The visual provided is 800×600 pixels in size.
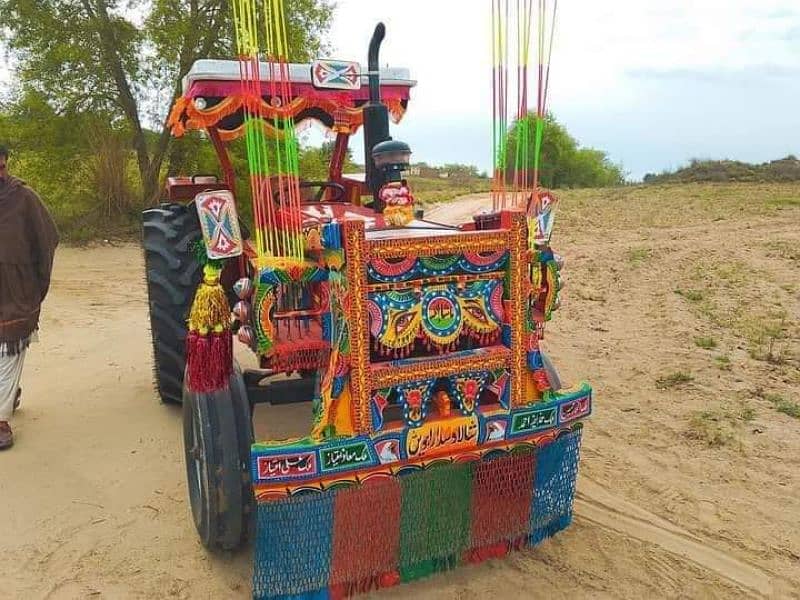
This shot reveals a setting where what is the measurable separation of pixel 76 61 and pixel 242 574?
10103 millimetres

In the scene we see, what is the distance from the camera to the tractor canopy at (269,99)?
10.9 ft

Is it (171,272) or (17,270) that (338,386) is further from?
(17,270)

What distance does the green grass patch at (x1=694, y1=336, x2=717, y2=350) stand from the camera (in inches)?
203

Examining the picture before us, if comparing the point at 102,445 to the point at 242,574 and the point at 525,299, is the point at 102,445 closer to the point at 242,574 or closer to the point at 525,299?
the point at 242,574

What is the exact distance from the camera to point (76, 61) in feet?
34.6

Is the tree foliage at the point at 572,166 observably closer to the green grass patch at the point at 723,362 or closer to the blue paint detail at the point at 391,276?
the green grass patch at the point at 723,362

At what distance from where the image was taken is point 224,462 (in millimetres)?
2426

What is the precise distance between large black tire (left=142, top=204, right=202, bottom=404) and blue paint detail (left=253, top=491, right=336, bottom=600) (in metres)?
1.68

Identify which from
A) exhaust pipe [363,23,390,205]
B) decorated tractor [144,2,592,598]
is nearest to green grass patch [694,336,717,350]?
decorated tractor [144,2,592,598]

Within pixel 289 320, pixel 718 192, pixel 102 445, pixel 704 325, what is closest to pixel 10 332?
pixel 102 445

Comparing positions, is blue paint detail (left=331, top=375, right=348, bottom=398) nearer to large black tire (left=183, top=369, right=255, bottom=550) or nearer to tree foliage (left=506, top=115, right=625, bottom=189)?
large black tire (left=183, top=369, right=255, bottom=550)

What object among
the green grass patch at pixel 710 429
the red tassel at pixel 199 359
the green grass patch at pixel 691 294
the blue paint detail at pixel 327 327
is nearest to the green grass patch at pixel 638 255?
the green grass patch at pixel 691 294

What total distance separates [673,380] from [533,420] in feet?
8.06

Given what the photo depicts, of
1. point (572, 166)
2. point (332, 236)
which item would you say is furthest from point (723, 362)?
point (572, 166)
